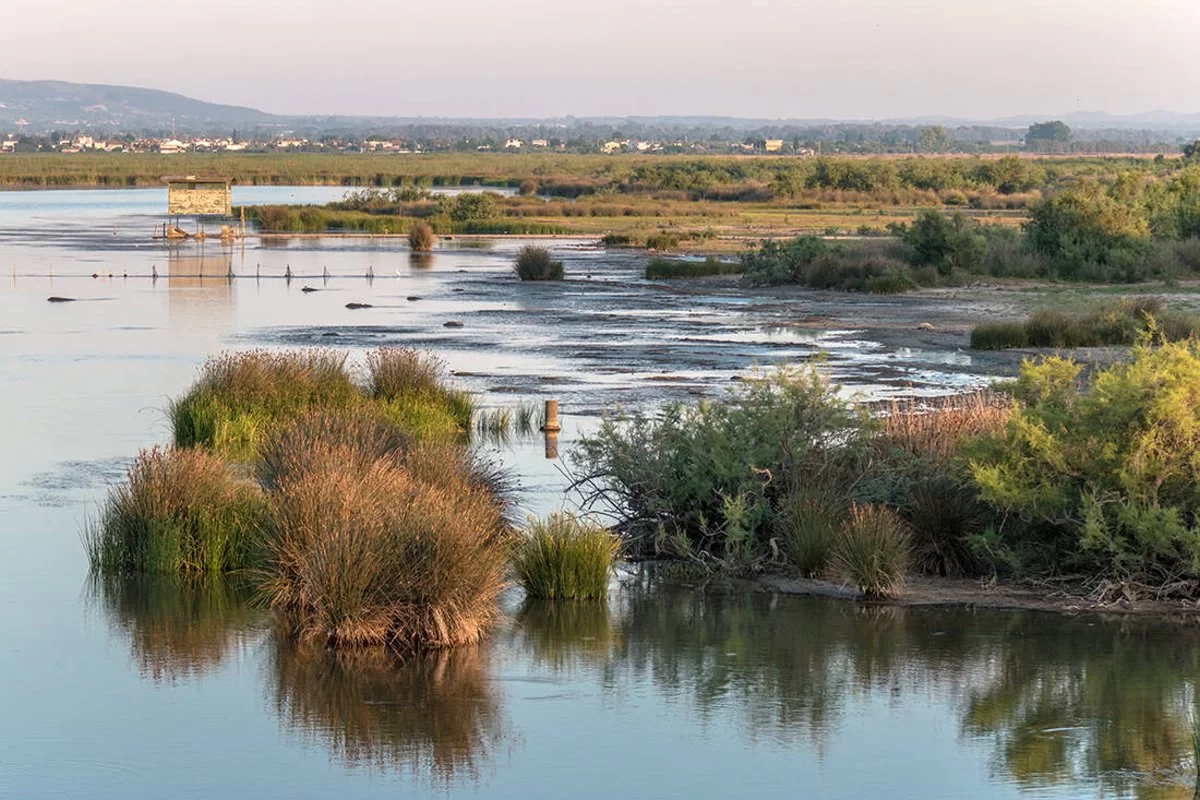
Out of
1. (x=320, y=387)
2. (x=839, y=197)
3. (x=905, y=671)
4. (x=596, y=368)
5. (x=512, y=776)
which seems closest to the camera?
(x=512, y=776)

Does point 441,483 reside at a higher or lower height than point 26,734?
higher

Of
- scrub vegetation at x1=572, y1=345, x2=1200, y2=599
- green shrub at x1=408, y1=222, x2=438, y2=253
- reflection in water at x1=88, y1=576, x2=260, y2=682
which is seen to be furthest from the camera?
green shrub at x1=408, y1=222, x2=438, y2=253

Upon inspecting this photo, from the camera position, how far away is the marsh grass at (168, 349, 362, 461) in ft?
66.8

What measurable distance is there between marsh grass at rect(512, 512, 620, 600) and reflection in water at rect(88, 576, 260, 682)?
2294 millimetres

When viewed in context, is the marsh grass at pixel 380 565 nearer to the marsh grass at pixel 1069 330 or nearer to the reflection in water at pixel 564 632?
the reflection in water at pixel 564 632

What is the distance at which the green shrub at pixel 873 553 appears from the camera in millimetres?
14164

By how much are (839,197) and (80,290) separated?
61.6 m

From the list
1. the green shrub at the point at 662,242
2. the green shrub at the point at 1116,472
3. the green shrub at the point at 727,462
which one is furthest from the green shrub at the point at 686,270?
the green shrub at the point at 1116,472

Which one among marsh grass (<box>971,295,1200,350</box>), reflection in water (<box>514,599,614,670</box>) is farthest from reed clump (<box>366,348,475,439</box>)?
marsh grass (<box>971,295,1200,350</box>)

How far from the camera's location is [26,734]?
10.8 metres

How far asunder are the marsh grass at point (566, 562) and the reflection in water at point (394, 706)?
5.37 feet

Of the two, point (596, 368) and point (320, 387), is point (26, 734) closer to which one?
point (320, 387)

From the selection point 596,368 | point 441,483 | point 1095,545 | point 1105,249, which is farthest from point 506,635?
point 1105,249

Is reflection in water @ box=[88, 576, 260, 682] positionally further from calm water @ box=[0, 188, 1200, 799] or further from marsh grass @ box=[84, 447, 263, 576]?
marsh grass @ box=[84, 447, 263, 576]
